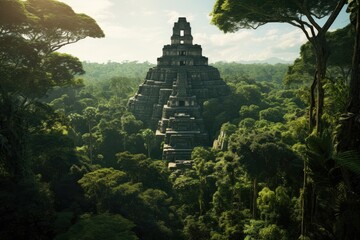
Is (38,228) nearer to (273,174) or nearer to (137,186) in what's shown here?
(137,186)

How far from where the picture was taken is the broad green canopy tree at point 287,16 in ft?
36.7

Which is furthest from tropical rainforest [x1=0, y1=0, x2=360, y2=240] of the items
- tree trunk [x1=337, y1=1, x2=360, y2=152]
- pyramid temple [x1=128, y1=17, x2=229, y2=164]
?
pyramid temple [x1=128, y1=17, x2=229, y2=164]

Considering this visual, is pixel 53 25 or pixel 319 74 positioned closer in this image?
pixel 319 74

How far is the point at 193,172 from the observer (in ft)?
101

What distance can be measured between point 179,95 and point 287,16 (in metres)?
39.7

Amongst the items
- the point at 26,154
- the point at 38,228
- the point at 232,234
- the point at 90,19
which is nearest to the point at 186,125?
the point at 90,19

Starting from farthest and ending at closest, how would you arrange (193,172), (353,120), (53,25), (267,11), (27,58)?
(193,172) < (53,25) < (27,58) < (267,11) < (353,120)

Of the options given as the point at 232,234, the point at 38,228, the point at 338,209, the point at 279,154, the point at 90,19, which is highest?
the point at 90,19

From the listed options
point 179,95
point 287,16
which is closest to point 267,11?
point 287,16

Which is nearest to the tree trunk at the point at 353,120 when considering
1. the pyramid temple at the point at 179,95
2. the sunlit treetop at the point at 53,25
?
the sunlit treetop at the point at 53,25

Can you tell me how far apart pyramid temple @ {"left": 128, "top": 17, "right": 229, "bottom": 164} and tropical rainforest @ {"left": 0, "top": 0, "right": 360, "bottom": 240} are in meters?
12.0

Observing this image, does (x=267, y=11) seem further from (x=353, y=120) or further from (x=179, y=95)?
(x=179, y=95)

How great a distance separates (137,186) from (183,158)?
21.0 metres

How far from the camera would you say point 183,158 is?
43188mm
